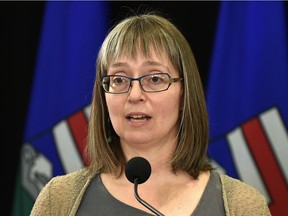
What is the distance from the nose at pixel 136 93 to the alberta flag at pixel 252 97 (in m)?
0.91

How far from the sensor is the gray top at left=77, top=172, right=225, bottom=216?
1.37 metres

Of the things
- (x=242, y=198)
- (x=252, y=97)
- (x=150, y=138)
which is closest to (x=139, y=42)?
(x=150, y=138)

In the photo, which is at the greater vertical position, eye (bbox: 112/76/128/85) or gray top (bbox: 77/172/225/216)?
eye (bbox: 112/76/128/85)

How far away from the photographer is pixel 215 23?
2.27 meters

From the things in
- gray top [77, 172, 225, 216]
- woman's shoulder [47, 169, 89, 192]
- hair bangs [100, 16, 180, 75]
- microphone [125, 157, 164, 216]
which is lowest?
gray top [77, 172, 225, 216]

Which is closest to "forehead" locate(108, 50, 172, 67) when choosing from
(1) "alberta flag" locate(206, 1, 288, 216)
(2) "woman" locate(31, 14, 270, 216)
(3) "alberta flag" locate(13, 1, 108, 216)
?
(2) "woman" locate(31, 14, 270, 216)

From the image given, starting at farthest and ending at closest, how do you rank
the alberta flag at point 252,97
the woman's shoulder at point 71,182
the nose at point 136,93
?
1. the alberta flag at point 252,97
2. the woman's shoulder at point 71,182
3. the nose at point 136,93

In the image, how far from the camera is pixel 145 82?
1352mm

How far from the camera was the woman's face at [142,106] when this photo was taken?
4.40 ft

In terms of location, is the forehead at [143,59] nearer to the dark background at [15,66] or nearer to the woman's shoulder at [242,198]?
the woman's shoulder at [242,198]

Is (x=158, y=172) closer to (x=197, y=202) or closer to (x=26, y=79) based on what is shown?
(x=197, y=202)

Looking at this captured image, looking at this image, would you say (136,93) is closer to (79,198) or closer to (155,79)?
(155,79)

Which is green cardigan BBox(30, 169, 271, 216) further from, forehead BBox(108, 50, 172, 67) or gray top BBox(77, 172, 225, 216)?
forehead BBox(108, 50, 172, 67)

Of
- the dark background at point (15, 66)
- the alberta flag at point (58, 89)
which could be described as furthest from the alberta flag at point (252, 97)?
the alberta flag at point (58, 89)
